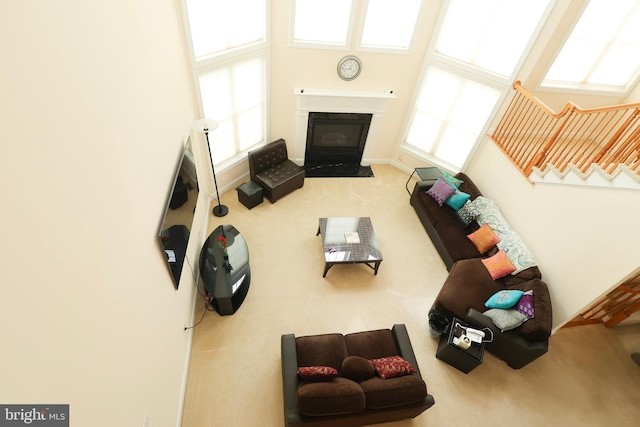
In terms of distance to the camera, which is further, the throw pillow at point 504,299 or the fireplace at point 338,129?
the fireplace at point 338,129

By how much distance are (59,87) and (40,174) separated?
46 centimetres

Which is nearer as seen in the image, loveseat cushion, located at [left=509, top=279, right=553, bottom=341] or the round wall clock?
loveseat cushion, located at [left=509, top=279, right=553, bottom=341]

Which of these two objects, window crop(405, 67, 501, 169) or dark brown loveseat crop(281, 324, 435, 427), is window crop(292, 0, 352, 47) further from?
dark brown loveseat crop(281, 324, 435, 427)

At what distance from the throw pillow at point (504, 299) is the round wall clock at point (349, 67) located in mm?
4128

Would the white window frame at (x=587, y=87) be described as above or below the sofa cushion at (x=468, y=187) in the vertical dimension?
above

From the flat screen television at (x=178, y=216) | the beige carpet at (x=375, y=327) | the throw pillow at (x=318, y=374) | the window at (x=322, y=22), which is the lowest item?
the beige carpet at (x=375, y=327)

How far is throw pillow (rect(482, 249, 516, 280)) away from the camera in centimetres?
470

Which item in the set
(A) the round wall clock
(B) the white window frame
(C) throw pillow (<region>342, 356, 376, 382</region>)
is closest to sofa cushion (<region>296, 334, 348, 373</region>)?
(C) throw pillow (<region>342, 356, 376, 382</region>)

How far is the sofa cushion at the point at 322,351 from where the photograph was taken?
12.0ft

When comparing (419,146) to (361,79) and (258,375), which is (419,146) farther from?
(258,375)

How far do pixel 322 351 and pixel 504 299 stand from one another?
2393 millimetres

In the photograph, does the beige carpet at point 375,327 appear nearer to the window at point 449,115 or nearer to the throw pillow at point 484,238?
the throw pillow at point 484,238

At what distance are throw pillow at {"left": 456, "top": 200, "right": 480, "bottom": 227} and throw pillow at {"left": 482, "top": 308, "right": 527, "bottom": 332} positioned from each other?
168 cm

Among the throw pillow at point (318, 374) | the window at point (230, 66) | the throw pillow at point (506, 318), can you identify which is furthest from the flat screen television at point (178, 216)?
the throw pillow at point (506, 318)
